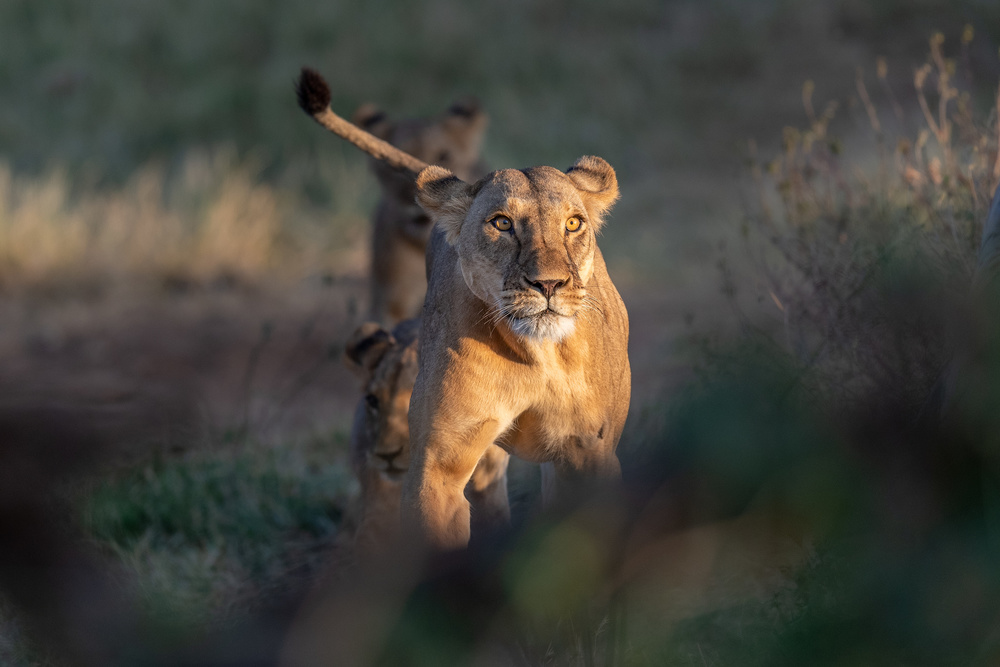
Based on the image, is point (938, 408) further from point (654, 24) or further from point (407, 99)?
point (654, 24)

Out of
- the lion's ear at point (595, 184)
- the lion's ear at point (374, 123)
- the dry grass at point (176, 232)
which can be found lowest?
the dry grass at point (176, 232)

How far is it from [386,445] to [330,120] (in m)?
1.48

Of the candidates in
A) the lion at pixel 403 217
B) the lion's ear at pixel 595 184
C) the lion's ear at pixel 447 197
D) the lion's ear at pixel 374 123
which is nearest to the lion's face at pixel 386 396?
the lion's ear at pixel 447 197

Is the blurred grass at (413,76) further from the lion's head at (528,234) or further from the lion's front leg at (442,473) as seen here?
the lion's front leg at (442,473)

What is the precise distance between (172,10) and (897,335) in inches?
833

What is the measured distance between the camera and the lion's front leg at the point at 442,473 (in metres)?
3.14

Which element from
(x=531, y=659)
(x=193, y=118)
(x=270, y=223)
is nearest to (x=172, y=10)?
(x=193, y=118)

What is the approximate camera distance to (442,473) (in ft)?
10.5

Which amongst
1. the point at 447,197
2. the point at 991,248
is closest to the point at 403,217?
the point at 447,197

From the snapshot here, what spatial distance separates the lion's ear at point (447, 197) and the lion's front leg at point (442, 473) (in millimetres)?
593

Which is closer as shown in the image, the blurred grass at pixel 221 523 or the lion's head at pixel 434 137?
the blurred grass at pixel 221 523

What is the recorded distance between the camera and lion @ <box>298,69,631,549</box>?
118 inches

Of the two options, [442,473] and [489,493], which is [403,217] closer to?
[489,493]

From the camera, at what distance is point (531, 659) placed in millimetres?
1783
